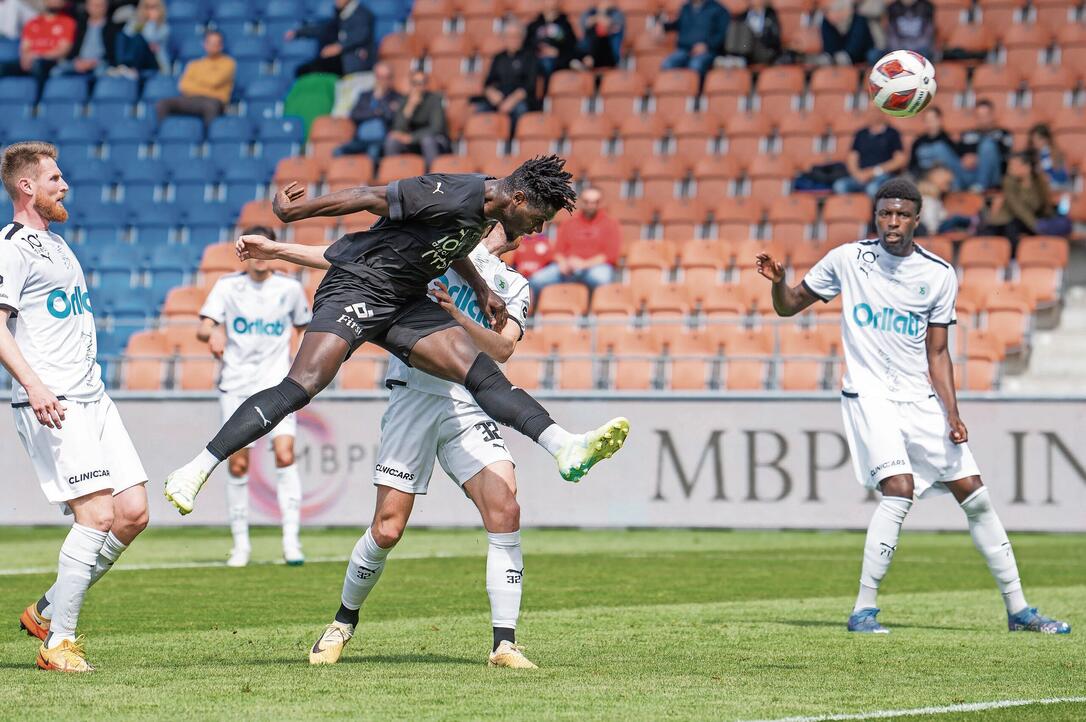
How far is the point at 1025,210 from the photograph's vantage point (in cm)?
1889

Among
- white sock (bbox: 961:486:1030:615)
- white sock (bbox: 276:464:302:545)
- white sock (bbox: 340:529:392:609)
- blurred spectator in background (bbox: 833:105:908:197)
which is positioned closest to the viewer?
white sock (bbox: 340:529:392:609)

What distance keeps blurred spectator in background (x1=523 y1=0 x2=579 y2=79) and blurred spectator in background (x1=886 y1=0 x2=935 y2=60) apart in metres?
4.48

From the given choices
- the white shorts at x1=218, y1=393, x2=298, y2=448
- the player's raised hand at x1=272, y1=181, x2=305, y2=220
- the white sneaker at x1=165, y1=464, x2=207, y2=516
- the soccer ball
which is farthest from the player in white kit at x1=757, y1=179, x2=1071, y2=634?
the white shorts at x1=218, y1=393, x2=298, y2=448

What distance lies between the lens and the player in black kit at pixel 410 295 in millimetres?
6938

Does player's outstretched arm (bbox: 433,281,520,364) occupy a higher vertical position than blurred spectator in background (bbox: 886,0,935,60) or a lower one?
lower

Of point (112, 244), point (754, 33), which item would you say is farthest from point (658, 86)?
point (112, 244)

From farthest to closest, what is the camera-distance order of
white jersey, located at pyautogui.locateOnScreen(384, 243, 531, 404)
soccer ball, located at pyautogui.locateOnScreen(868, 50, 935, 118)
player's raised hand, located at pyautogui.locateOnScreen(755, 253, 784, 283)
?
soccer ball, located at pyautogui.locateOnScreen(868, 50, 935, 118)
player's raised hand, located at pyautogui.locateOnScreen(755, 253, 784, 283)
white jersey, located at pyautogui.locateOnScreen(384, 243, 531, 404)

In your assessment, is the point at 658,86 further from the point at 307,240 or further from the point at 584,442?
the point at 584,442

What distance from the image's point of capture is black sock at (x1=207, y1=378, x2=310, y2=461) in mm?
6930

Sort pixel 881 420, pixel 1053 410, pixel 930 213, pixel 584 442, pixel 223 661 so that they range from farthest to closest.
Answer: pixel 930 213 < pixel 1053 410 < pixel 881 420 < pixel 223 661 < pixel 584 442

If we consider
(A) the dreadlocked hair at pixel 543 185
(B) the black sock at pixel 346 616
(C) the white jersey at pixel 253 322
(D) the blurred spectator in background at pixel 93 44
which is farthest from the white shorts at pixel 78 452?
(D) the blurred spectator in background at pixel 93 44

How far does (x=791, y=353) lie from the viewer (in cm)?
1797

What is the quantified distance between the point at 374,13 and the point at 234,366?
13.2 metres

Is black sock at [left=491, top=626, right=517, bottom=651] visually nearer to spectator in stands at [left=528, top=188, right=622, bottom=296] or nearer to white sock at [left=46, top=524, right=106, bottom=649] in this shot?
white sock at [left=46, top=524, right=106, bottom=649]
